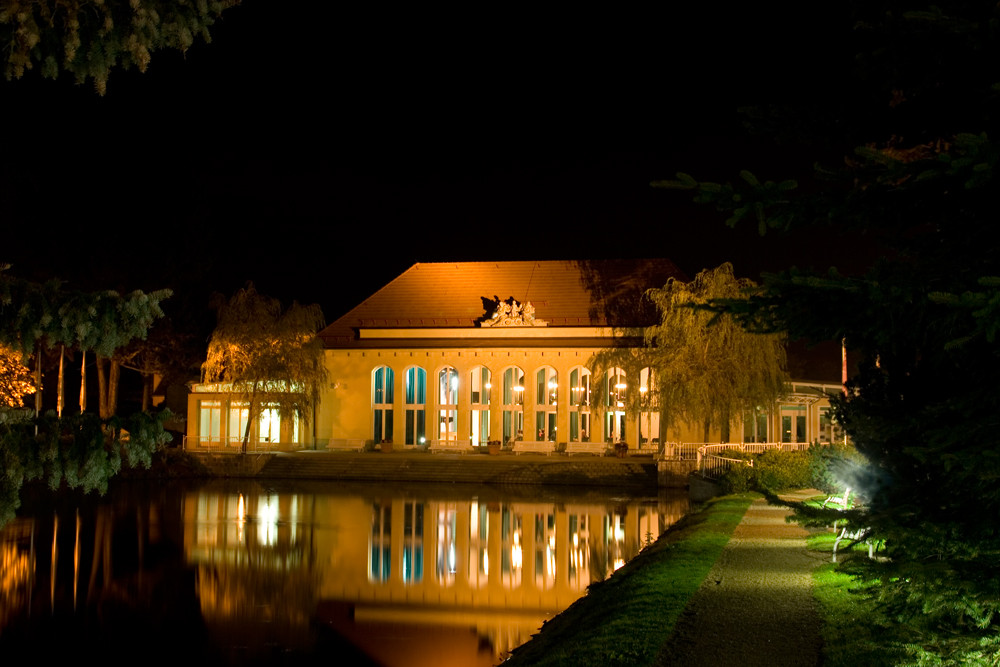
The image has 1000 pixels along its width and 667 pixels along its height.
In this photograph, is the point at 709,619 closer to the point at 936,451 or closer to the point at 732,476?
the point at 936,451

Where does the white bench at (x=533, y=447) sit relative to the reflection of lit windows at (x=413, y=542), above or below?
above

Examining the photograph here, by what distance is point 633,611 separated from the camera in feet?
32.1

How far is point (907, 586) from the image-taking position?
537 cm

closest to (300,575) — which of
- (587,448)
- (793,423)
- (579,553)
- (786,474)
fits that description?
(579,553)

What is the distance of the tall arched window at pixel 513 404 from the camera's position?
1660 inches

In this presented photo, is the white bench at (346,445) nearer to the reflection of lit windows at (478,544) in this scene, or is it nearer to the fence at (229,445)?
the fence at (229,445)

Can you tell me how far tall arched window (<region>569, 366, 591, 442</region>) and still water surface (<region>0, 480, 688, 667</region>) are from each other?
44.0 ft

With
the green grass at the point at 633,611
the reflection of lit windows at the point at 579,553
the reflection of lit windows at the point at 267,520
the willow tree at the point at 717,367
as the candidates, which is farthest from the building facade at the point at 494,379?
the green grass at the point at 633,611

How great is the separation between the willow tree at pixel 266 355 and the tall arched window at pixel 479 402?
21.8 ft

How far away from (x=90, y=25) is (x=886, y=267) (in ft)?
12.8

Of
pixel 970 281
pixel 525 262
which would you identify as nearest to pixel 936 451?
pixel 970 281

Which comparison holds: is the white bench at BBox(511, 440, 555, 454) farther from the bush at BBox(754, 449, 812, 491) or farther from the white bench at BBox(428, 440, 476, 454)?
the bush at BBox(754, 449, 812, 491)

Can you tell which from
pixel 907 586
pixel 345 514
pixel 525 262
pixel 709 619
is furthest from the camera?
pixel 525 262

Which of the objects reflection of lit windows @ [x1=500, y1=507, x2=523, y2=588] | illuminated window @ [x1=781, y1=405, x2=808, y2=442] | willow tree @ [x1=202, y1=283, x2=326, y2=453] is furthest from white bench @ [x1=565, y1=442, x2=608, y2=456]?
reflection of lit windows @ [x1=500, y1=507, x2=523, y2=588]
